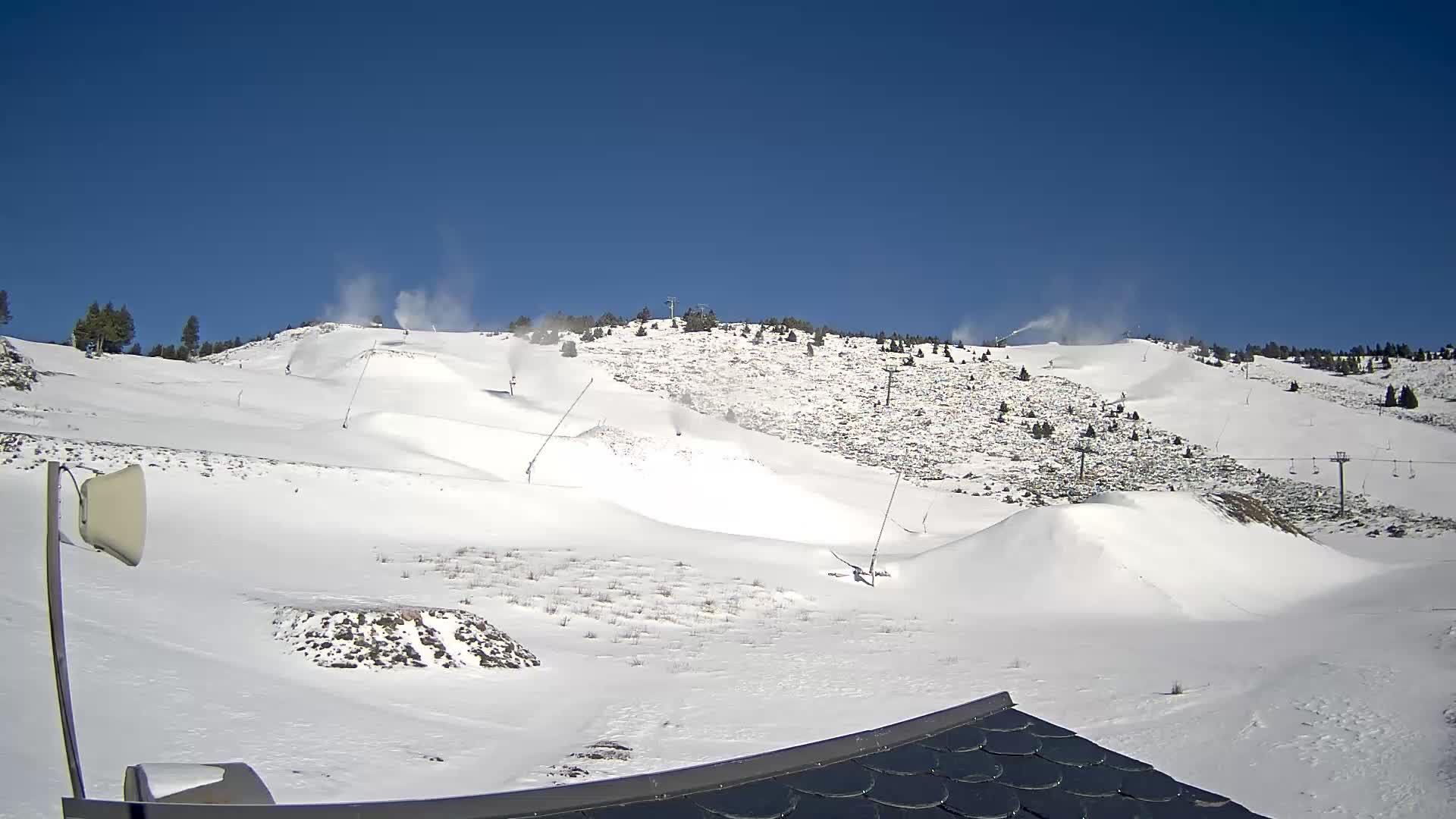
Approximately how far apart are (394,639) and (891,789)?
9.89 metres

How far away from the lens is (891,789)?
434cm

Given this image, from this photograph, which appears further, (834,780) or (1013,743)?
A: (1013,743)

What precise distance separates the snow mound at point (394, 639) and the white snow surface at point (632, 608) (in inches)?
13.2

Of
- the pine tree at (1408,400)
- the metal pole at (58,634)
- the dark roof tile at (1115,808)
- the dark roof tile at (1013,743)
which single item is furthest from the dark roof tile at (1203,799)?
the pine tree at (1408,400)

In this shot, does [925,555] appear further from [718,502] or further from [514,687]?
[514,687]

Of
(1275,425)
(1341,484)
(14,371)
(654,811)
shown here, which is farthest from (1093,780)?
(1275,425)

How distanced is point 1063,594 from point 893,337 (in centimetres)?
6862

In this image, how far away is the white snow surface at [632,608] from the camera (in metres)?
9.08

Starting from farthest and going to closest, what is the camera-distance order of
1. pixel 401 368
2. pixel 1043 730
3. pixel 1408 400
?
pixel 1408 400 → pixel 401 368 → pixel 1043 730

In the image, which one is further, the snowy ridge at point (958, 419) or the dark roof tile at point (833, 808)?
the snowy ridge at point (958, 419)

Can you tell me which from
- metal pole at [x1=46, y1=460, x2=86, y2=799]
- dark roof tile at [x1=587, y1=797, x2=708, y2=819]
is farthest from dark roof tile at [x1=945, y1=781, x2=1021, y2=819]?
metal pole at [x1=46, y1=460, x2=86, y2=799]

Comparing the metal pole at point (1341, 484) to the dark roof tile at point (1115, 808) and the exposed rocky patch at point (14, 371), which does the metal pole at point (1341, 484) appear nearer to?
the dark roof tile at point (1115, 808)

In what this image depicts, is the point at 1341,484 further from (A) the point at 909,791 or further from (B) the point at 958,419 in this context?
(A) the point at 909,791

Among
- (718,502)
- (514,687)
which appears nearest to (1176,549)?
(718,502)
